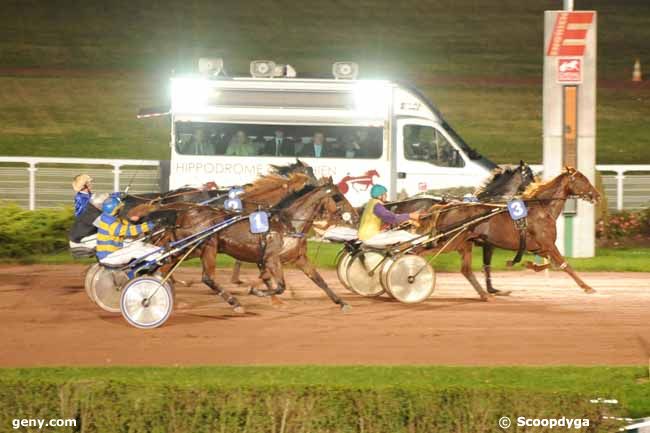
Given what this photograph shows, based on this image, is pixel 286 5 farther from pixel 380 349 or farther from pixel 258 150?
pixel 380 349

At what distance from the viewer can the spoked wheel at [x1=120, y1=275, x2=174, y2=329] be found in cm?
1186

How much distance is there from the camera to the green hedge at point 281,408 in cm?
730

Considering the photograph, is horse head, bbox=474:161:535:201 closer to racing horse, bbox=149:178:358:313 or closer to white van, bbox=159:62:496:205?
racing horse, bbox=149:178:358:313

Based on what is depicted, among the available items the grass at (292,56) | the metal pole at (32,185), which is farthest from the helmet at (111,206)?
the grass at (292,56)

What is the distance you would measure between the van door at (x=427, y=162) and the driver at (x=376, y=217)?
5235mm

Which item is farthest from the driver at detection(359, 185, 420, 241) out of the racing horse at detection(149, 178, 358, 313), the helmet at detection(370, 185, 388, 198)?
the racing horse at detection(149, 178, 358, 313)

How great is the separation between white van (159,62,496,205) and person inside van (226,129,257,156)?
0.02 metres

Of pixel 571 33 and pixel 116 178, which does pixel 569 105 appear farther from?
pixel 116 178

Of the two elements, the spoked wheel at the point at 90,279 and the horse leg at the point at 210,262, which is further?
the spoked wheel at the point at 90,279

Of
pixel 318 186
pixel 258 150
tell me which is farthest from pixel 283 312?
pixel 258 150

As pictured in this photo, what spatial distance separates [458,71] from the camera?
37.9 metres

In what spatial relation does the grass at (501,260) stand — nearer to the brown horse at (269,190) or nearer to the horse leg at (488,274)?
the horse leg at (488,274)

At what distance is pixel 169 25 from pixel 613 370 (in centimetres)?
3537

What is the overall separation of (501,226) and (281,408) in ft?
22.8
